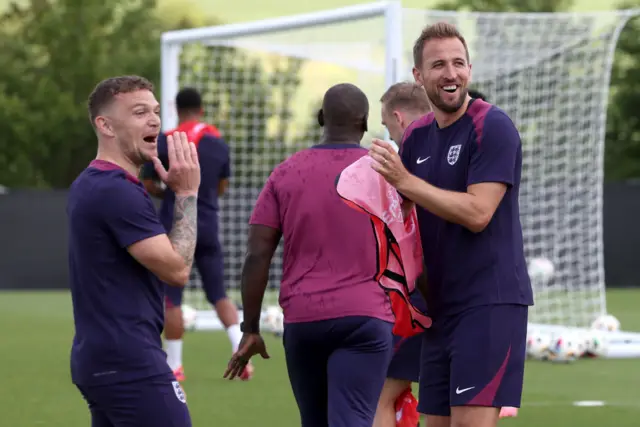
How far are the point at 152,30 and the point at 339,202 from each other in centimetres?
5010

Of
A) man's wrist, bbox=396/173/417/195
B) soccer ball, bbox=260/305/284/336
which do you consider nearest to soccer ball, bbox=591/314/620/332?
soccer ball, bbox=260/305/284/336

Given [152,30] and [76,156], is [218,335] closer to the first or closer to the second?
[76,156]

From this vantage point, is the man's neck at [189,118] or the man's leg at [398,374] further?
the man's neck at [189,118]

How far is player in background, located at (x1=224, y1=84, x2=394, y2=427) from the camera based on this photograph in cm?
529

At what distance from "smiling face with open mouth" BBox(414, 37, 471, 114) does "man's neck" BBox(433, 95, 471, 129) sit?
3 cm

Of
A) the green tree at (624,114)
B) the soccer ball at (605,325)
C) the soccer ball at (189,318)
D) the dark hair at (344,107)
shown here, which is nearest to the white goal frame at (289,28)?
the soccer ball at (189,318)

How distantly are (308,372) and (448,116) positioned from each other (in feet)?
4.17

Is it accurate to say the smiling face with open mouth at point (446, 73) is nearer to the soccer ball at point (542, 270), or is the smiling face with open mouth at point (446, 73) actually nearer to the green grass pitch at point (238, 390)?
the green grass pitch at point (238, 390)

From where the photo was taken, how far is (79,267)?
4402mm

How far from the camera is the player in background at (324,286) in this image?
529cm

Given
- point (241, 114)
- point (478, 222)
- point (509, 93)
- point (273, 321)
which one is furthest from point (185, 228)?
point (241, 114)

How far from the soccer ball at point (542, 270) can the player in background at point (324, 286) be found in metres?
11.2

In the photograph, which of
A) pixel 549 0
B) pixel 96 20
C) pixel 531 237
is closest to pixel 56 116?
pixel 96 20

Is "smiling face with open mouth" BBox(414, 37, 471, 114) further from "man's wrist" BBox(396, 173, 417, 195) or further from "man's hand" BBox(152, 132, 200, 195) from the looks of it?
"man's hand" BBox(152, 132, 200, 195)
